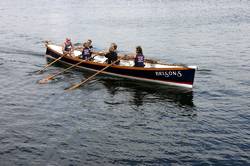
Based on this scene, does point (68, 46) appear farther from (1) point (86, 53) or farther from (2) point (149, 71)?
(2) point (149, 71)

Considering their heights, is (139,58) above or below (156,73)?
above

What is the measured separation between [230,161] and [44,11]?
72.7 m

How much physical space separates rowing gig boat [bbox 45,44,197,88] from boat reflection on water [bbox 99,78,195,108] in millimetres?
459

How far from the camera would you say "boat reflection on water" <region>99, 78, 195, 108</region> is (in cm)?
2336

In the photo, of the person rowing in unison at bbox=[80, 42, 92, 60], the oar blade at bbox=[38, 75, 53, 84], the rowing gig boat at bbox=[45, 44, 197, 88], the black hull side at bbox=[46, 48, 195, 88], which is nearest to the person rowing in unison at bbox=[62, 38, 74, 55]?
the rowing gig boat at bbox=[45, 44, 197, 88]

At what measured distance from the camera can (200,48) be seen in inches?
1580

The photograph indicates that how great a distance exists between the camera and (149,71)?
86.4 feet

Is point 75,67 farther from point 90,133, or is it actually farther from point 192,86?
point 90,133

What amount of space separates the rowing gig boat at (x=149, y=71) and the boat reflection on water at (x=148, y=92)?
46 centimetres

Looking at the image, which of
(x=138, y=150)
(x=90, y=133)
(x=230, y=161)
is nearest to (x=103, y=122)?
(x=90, y=133)

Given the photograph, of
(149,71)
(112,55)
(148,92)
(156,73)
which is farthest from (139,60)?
(148,92)

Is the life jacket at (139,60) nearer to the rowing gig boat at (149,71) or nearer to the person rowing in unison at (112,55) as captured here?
the rowing gig boat at (149,71)

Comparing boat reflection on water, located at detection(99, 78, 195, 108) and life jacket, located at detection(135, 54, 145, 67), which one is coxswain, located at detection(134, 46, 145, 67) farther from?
boat reflection on water, located at detection(99, 78, 195, 108)

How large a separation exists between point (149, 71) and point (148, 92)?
1996 millimetres
